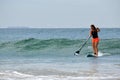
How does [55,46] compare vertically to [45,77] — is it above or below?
above

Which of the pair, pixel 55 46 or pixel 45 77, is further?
pixel 55 46

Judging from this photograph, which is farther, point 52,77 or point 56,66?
point 56,66

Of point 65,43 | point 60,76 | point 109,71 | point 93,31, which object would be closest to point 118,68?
point 109,71

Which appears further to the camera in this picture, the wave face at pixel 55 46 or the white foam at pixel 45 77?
the wave face at pixel 55 46

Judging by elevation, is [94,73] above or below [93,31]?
below

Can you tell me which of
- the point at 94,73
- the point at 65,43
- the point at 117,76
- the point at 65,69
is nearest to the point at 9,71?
the point at 65,69

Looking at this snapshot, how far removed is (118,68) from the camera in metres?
13.8

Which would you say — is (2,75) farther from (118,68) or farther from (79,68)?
(118,68)

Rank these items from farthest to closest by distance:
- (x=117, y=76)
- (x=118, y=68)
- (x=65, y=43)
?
(x=65, y=43) → (x=118, y=68) → (x=117, y=76)

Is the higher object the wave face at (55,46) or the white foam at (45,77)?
the wave face at (55,46)

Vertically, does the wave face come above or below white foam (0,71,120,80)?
above

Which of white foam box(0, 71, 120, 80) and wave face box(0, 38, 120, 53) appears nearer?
white foam box(0, 71, 120, 80)

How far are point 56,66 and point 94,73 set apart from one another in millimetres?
2477

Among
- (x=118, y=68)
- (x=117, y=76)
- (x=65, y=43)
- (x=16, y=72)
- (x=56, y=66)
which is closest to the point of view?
(x=117, y=76)
